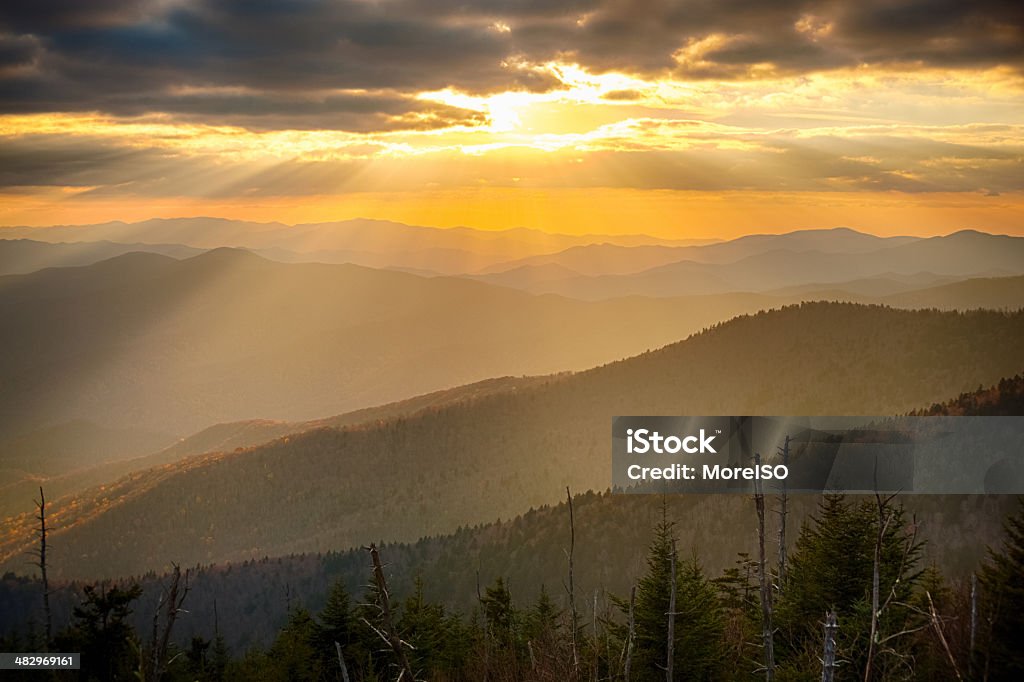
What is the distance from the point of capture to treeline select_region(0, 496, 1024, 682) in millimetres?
13745

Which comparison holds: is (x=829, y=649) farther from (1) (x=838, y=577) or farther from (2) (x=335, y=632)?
(2) (x=335, y=632)

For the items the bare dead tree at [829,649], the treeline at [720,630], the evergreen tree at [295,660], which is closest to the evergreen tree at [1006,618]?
the treeline at [720,630]

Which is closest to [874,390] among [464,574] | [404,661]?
[464,574]

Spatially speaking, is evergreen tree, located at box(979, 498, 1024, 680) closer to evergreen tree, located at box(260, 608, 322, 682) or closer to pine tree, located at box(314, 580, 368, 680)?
evergreen tree, located at box(260, 608, 322, 682)

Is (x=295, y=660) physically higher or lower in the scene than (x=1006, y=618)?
lower

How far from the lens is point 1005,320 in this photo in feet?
575

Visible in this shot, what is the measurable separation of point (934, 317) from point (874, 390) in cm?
2765

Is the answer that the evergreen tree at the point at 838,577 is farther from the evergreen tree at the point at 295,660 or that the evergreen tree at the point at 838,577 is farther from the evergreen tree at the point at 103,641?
the evergreen tree at the point at 103,641

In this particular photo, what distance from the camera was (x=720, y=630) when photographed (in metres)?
21.3

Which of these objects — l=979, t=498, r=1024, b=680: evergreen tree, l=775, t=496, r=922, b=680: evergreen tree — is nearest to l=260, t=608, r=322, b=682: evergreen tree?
l=775, t=496, r=922, b=680: evergreen tree

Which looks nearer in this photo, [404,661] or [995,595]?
[404,661]

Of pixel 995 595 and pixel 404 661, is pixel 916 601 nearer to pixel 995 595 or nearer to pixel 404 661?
pixel 995 595

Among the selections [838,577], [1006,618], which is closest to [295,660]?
[838,577]

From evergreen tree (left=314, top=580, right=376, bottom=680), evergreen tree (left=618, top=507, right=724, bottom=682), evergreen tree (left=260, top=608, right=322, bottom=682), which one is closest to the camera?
evergreen tree (left=618, top=507, right=724, bottom=682)
